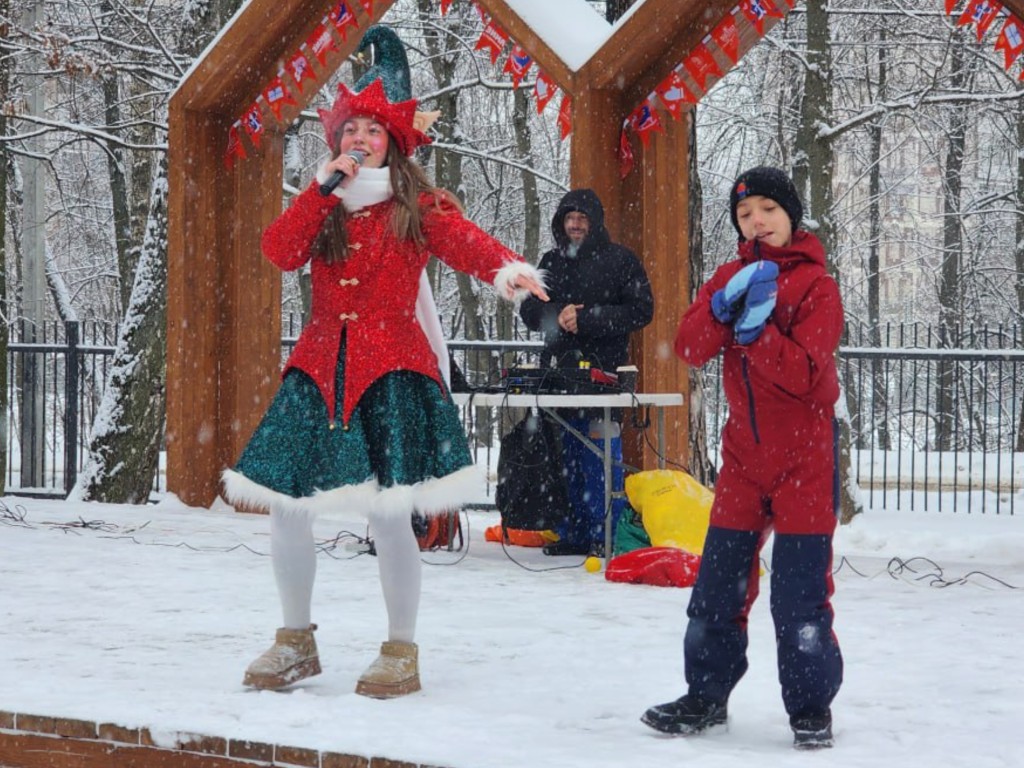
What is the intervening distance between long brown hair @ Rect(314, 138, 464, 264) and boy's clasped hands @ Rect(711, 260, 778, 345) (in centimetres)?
99

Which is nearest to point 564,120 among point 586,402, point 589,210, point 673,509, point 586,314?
point 589,210

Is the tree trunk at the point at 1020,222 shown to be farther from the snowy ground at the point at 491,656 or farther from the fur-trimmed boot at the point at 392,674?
the fur-trimmed boot at the point at 392,674

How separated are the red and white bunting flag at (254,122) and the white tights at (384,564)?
196 inches

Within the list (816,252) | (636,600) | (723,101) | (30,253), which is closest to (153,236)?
(636,600)

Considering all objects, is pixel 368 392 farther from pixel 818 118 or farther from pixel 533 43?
pixel 818 118

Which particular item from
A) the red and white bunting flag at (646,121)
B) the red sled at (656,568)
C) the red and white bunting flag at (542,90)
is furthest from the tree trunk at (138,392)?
the red sled at (656,568)

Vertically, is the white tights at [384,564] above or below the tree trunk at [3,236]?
below

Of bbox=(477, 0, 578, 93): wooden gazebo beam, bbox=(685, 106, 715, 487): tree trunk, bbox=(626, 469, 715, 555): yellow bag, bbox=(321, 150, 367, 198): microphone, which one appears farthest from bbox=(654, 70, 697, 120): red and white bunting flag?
bbox=(321, 150, 367, 198): microphone

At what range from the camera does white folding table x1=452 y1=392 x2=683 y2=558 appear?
6414 mm

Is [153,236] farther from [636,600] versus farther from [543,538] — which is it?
[636,600]

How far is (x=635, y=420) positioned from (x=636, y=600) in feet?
4.73

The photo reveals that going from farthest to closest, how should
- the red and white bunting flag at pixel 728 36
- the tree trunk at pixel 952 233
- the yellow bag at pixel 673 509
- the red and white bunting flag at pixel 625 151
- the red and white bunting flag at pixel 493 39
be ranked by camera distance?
1. the tree trunk at pixel 952 233
2. the red and white bunting flag at pixel 493 39
3. the red and white bunting flag at pixel 625 151
4. the red and white bunting flag at pixel 728 36
5. the yellow bag at pixel 673 509

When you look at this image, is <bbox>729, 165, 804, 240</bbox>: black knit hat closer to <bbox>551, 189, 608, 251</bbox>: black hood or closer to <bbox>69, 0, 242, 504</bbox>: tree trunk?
<bbox>551, 189, 608, 251</bbox>: black hood

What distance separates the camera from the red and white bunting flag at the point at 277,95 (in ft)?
27.8
